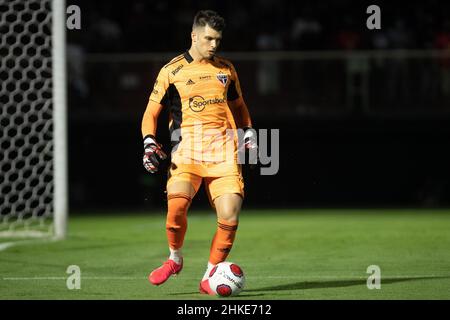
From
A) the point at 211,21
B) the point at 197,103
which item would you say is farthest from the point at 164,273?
the point at 211,21

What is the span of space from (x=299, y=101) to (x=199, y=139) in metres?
10.2

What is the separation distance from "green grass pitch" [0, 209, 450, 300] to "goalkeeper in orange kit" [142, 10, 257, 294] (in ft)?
1.63

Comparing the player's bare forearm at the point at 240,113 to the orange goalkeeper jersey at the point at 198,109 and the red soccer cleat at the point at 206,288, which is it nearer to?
the orange goalkeeper jersey at the point at 198,109

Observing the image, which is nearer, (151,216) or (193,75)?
(193,75)

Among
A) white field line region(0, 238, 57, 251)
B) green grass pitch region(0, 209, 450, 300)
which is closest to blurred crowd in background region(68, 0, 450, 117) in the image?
green grass pitch region(0, 209, 450, 300)

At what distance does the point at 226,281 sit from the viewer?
24.5 feet

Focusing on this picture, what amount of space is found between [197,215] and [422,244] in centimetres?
601

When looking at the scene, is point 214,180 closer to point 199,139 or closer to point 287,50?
point 199,139

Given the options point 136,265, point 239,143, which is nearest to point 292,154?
point 136,265

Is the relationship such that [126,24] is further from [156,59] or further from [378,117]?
[378,117]

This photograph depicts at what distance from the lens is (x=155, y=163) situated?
7.68 meters

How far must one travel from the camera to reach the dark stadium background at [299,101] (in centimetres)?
1781

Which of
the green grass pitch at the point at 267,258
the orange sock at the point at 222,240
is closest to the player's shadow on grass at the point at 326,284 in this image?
the green grass pitch at the point at 267,258

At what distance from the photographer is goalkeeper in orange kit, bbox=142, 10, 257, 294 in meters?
7.80
